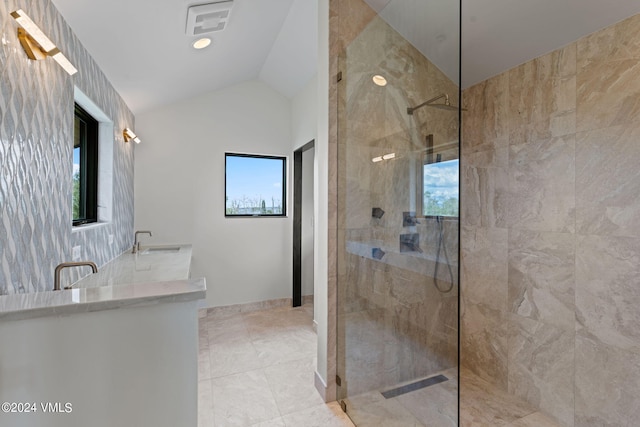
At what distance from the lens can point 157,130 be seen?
3457mm

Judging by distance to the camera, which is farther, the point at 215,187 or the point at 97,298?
the point at 215,187

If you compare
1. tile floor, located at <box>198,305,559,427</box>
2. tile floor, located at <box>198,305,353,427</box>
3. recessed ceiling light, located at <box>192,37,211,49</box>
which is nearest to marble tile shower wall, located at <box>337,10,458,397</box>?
tile floor, located at <box>198,305,559,427</box>

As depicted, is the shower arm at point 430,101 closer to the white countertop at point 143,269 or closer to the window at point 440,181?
the window at point 440,181

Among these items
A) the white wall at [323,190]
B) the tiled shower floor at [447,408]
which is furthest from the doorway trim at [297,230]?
the tiled shower floor at [447,408]

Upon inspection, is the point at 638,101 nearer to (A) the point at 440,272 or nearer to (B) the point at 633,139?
(B) the point at 633,139

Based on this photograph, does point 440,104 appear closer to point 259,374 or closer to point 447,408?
point 447,408

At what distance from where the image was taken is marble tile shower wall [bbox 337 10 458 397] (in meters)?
1.55

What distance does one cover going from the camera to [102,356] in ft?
3.12

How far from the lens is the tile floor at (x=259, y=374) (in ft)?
6.45

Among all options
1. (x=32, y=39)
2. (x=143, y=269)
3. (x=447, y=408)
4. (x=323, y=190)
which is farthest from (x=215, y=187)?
(x=447, y=408)

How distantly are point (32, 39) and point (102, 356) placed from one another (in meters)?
1.40

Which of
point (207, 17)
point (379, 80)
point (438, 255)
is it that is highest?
point (207, 17)

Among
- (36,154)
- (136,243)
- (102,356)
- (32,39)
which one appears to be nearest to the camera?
(102,356)

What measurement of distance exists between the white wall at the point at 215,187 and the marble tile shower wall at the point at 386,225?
1.99m
